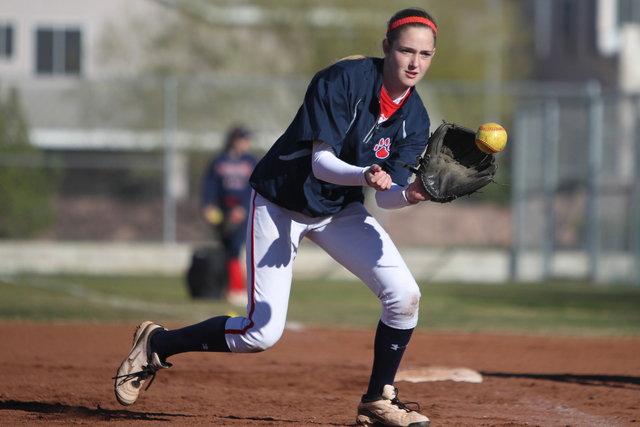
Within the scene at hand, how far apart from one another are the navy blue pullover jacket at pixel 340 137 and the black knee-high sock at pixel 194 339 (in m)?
0.71

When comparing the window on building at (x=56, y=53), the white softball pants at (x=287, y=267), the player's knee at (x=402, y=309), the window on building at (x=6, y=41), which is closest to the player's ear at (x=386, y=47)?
the white softball pants at (x=287, y=267)

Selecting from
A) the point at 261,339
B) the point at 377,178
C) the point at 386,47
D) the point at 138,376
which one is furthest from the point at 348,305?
the point at 377,178

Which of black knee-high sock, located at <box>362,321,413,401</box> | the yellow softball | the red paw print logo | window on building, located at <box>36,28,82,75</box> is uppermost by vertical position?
window on building, located at <box>36,28,82,75</box>

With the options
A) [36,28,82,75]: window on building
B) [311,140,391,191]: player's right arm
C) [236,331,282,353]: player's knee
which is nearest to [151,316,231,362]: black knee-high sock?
[236,331,282,353]: player's knee

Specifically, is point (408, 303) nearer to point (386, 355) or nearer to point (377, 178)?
point (386, 355)

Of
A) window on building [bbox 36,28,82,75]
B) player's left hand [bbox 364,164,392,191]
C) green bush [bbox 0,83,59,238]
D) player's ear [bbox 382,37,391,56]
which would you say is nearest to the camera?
player's left hand [bbox 364,164,392,191]

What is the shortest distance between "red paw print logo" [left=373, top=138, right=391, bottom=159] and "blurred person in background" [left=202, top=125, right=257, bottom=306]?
226 inches

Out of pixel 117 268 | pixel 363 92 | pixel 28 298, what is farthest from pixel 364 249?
pixel 117 268

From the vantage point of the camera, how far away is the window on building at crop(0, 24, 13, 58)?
19.1 metres

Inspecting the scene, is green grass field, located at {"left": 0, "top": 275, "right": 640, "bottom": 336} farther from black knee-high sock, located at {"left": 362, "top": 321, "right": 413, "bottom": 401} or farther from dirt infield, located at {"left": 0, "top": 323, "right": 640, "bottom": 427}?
black knee-high sock, located at {"left": 362, "top": 321, "right": 413, "bottom": 401}

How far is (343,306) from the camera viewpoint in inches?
372

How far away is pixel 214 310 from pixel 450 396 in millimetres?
4202

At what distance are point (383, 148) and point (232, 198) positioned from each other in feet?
19.5

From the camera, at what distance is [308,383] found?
480 centimetres
